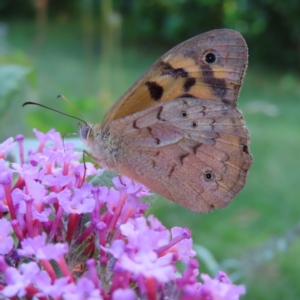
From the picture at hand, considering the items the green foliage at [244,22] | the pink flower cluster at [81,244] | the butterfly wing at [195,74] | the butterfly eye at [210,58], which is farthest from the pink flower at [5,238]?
the green foliage at [244,22]

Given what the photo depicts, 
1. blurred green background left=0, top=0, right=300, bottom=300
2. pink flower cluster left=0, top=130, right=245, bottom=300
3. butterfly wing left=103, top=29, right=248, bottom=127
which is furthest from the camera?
blurred green background left=0, top=0, right=300, bottom=300

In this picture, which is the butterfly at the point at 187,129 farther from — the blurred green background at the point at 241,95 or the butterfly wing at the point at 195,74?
the blurred green background at the point at 241,95

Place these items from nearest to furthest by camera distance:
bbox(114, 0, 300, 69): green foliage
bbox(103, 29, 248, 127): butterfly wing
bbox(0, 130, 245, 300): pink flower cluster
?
bbox(0, 130, 245, 300): pink flower cluster → bbox(103, 29, 248, 127): butterfly wing → bbox(114, 0, 300, 69): green foliage

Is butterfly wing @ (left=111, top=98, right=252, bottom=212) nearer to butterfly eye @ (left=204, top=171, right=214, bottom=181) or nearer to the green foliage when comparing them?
Answer: butterfly eye @ (left=204, top=171, right=214, bottom=181)

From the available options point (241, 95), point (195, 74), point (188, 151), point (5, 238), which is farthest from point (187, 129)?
point (241, 95)

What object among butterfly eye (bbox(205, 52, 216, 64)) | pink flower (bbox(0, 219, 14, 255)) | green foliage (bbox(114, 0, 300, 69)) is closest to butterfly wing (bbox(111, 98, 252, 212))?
butterfly eye (bbox(205, 52, 216, 64))

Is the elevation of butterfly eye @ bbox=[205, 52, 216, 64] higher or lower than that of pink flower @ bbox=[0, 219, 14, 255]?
higher

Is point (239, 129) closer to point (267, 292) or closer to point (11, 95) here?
point (11, 95)
